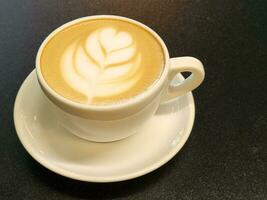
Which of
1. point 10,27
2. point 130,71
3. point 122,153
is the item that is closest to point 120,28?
point 130,71

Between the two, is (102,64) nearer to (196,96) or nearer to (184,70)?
(184,70)

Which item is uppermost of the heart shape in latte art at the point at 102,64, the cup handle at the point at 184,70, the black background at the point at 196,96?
the heart shape in latte art at the point at 102,64

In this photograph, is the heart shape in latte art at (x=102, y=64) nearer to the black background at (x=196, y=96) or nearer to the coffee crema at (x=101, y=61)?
the coffee crema at (x=101, y=61)

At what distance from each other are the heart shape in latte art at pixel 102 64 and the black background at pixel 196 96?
0.16 metres

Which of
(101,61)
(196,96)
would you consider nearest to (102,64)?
(101,61)

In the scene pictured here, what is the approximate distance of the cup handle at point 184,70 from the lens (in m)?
0.61

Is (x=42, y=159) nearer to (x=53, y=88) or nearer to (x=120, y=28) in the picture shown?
(x=53, y=88)

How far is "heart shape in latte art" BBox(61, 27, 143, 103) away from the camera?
1.86 ft

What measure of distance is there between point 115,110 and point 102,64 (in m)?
0.09

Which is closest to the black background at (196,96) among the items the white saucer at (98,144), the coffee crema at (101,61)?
the white saucer at (98,144)

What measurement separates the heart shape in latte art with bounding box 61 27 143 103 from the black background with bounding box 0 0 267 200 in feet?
0.52

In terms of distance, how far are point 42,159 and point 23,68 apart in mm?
277

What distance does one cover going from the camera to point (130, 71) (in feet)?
1.94

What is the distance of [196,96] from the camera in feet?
2.48
